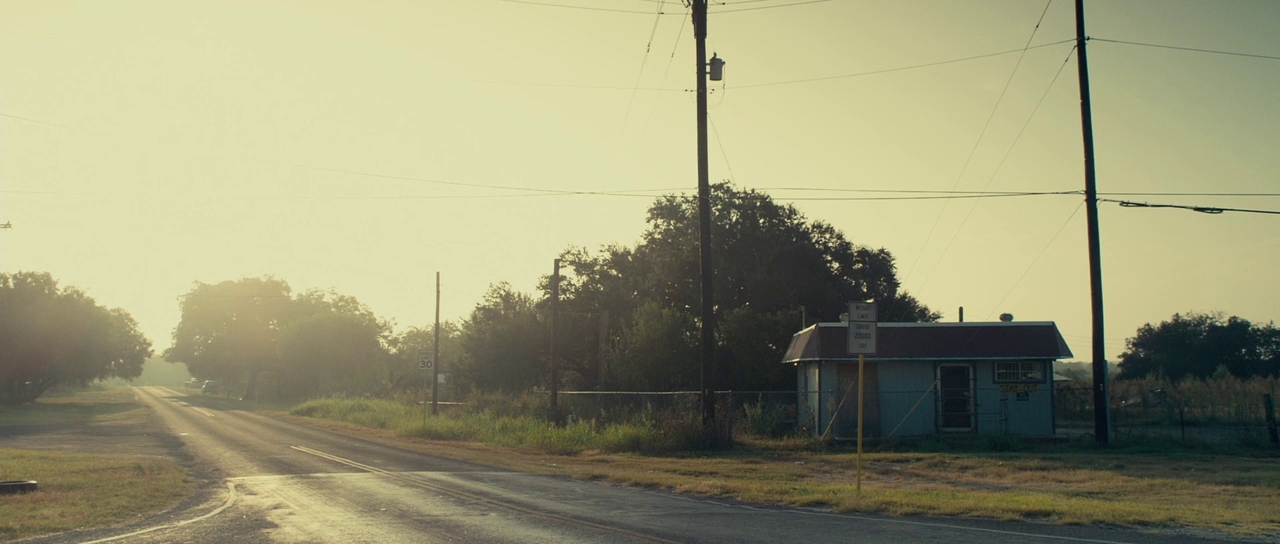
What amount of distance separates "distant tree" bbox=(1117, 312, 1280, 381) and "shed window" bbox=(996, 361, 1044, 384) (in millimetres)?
48345

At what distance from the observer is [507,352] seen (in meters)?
48.6

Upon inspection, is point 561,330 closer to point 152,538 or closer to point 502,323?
point 502,323

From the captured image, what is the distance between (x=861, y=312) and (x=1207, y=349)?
69.4m

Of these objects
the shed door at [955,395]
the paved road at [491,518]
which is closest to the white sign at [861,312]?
the paved road at [491,518]

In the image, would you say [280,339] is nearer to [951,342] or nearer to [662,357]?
[662,357]

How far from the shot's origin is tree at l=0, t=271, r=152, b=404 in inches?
2331

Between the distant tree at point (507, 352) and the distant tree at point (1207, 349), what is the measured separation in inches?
1868

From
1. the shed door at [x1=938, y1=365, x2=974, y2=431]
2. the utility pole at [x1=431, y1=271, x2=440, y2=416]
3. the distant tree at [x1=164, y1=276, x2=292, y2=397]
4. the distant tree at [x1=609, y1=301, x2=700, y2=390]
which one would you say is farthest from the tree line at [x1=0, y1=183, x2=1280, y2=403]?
the distant tree at [x1=164, y1=276, x2=292, y2=397]

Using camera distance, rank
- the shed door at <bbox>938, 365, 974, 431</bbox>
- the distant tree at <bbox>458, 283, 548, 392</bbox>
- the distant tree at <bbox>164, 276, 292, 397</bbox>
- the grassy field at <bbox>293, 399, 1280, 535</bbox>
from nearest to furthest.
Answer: the grassy field at <bbox>293, 399, 1280, 535</bbox>, the shed door at <bbox>938, 365, 974, 431</bbox>, the distant tree at <bbox>458, 283, 548, 392</bbox>, the distant tree at <bbox>164, 276, 292, 397</bbox>

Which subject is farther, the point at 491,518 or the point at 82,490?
the point at 82,490

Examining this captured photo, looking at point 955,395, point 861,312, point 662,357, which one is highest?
point 861,312

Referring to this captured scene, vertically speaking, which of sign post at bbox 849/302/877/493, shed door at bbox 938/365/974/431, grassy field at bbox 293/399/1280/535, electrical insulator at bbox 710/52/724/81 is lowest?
grassy field at bbox 293/399/1280/535

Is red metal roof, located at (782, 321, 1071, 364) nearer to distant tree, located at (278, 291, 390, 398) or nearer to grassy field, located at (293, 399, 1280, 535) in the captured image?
grassy field, located at (293, 399, 1280, 535)

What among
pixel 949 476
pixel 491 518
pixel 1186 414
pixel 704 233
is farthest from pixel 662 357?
pixel 491 518
